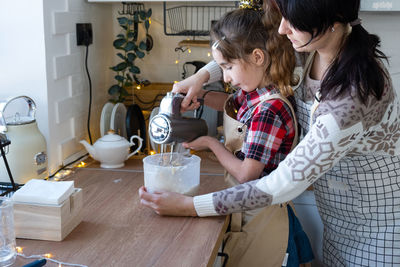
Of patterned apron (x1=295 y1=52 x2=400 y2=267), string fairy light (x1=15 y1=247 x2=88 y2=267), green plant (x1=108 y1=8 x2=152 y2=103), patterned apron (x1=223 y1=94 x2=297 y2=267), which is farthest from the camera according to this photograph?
green plant (x1=108 y1=8 x2=152 y2=103)

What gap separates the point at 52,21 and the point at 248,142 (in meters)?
0.81

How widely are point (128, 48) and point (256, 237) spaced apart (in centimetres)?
102

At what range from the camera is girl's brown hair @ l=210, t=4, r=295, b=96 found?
4.67 ft

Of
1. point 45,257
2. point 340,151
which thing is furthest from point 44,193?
point 340,151

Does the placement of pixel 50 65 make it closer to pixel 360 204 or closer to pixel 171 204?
pixel 171 204

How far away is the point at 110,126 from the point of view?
2008mm

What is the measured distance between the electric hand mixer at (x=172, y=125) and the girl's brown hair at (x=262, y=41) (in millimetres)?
202

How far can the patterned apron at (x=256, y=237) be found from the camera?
149cm

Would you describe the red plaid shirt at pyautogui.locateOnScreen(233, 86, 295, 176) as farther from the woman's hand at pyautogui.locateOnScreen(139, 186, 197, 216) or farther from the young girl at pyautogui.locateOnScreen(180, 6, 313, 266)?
the woman's hand at pyautogui.locateOnScreen(139, 186, 197, 216)

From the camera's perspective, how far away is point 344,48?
124 centimetres

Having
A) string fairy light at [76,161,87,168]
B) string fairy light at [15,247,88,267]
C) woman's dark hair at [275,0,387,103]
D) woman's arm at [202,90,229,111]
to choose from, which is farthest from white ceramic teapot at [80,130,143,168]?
woman's dark hair at [275,0,387,103]

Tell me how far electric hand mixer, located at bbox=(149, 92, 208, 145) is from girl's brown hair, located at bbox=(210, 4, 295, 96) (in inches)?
7.9

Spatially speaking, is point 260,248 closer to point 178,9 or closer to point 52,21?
point 52,21

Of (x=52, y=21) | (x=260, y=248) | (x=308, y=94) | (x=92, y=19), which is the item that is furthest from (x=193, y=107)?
(x=92, y=19)
